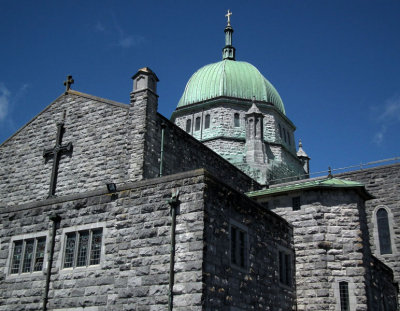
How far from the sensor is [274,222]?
20.4 m

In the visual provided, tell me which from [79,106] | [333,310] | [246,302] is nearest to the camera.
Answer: [246,302]

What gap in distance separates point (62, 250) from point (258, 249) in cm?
692

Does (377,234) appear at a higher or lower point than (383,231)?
lower

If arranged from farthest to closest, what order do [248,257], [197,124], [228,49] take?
[228,49], [197,124], [248,257]

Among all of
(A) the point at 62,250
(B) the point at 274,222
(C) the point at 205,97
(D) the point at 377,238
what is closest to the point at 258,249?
(B) the point at 274,222

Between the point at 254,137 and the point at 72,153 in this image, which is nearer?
the point at 72,153

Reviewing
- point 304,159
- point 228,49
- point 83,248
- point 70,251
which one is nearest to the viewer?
point 83,248

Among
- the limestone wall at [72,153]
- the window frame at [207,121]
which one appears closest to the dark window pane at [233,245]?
the limestone wall at [72,153]

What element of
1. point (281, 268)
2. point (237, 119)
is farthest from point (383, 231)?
point (237, 119)

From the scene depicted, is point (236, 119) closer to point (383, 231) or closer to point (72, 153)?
point (383, 231)

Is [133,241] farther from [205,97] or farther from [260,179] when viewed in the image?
[205,97]

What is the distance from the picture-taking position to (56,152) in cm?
2339

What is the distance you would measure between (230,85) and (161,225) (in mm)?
23256

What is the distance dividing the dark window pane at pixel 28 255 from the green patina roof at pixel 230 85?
69.6ft
